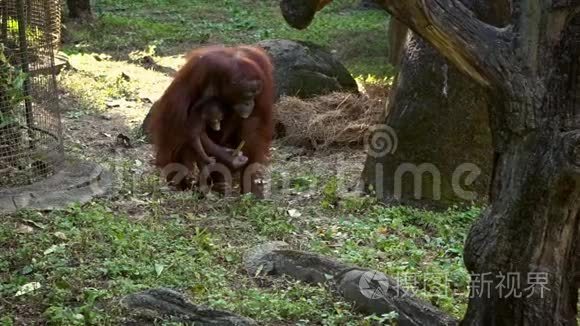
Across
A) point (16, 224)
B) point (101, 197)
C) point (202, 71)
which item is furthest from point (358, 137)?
point (16, 224)

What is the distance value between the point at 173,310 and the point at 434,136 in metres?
3.21

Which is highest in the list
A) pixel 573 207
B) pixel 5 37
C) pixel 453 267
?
pixel 5 37

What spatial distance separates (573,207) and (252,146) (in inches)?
145

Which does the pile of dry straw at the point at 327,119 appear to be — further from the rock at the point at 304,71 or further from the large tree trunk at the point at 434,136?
the large tree trunk at the point at 434,136

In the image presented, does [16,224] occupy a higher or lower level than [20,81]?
lower

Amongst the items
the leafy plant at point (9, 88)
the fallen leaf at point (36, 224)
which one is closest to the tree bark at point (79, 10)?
the leafy plant at point (9, 88)

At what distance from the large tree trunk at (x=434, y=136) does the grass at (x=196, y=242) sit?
0.86ft

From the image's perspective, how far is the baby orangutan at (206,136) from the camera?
259 inches

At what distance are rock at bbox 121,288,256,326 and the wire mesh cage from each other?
234 cm

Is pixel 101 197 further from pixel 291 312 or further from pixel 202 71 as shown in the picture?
pixel 291 312

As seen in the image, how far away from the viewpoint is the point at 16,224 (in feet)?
17.7

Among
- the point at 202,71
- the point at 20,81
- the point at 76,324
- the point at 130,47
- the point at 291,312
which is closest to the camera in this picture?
the point at 76,324

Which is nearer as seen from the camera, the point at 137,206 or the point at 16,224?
the point at 16,224

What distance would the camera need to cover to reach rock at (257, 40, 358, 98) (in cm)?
962
